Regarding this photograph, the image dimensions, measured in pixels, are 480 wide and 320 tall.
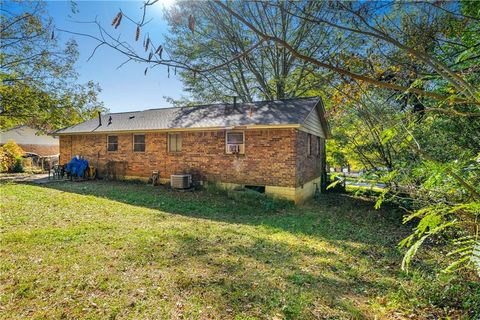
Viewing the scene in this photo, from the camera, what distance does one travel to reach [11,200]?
8.33 m

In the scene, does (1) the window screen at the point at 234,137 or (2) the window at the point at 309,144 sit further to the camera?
(2) the window at the point at 309,144

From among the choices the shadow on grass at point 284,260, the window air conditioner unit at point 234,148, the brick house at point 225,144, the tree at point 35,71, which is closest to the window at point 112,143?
the brick house at point 225,144

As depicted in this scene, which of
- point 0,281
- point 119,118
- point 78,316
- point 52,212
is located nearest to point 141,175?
point 119,118

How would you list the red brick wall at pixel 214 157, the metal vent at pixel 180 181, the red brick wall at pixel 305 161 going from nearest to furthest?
the red brick wall at pixel 214 157
the red brick wall at pixel 305 161
the metal vent at pixel 180 181

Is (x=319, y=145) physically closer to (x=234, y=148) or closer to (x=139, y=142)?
(x=234, y=148)

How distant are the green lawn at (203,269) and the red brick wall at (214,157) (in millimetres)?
2842

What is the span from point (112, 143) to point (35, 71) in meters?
5.74

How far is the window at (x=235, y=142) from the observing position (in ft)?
36.2

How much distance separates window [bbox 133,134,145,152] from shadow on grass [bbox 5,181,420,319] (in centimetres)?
519

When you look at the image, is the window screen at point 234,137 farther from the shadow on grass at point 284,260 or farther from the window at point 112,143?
the window at point 112,143

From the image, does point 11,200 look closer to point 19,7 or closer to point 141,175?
point 141,175

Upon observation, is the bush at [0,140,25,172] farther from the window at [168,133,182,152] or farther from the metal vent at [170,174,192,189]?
the metal vent at [170,174,192,189]

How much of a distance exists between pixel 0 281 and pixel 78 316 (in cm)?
153

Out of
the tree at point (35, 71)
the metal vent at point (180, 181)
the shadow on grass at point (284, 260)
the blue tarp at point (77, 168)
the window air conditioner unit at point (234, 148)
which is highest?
the tree at point (35, 71)
